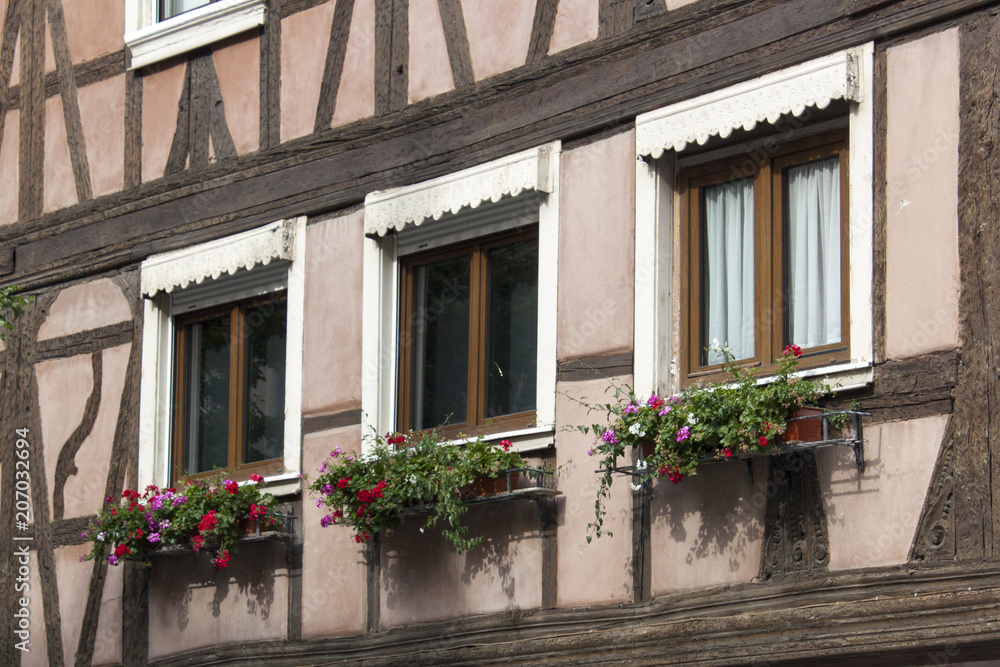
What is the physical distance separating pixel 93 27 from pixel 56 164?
3.14 ft

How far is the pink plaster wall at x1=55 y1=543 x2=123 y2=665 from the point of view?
37.4ft

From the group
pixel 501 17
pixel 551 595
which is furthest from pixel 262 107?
pixel 551 595

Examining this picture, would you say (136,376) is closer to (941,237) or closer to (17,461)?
(17,461)

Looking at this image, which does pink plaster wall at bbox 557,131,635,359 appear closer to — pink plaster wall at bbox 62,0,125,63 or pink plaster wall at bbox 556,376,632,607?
pink plaster wall at bbox 556,376,632,607

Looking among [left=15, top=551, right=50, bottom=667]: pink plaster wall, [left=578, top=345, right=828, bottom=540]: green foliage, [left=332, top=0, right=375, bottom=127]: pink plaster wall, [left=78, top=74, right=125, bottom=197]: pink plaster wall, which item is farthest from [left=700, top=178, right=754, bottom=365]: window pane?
[left=15, top=551, right=50, bottom=667]: pink plaster wall

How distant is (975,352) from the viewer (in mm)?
7887

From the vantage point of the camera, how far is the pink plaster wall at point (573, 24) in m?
9.73

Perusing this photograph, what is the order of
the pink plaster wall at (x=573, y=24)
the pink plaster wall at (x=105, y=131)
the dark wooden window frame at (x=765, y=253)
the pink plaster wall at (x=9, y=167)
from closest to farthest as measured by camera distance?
the dark wooden window frame at (x=765, y=253) < the pink plaster wall at (x=573, y=24) < the pink plaster wall at (x=105, y=131) < the pink plaster wall at (x=9, y=167)

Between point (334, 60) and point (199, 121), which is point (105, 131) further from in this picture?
point (334, 60)

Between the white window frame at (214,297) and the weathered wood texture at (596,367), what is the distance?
1.94 metres

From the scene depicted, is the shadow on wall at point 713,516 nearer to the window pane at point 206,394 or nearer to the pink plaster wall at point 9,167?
the window pane at point 206,394

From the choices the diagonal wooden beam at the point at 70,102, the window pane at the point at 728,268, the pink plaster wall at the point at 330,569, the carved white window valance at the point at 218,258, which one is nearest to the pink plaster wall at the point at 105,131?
the diagonal wooden beam at the point at 70,102

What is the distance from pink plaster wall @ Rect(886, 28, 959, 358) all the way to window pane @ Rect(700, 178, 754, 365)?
0.98m

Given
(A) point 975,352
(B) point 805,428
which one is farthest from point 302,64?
(A) point 975,352
